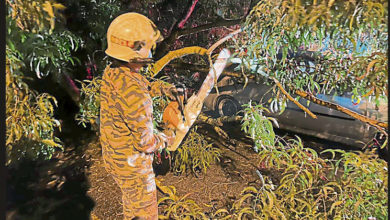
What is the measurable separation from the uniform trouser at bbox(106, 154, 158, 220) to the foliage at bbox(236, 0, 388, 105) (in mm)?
623

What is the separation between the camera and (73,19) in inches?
44.3

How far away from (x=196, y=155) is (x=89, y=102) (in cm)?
57

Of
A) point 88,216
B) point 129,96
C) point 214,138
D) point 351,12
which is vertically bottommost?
point 88,216

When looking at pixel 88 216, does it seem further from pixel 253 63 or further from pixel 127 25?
pixel 253 63

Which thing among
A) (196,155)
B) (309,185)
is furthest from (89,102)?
(309,185)

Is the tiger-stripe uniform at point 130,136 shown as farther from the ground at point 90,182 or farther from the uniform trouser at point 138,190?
the ground at point 90,182

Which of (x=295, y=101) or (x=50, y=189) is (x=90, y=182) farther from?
(x=295, y=101)

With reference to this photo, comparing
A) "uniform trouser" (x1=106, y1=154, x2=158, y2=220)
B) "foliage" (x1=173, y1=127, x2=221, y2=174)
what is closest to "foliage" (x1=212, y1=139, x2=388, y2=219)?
"foliage" (x1=173, y1=127, x2=221, y2=174)

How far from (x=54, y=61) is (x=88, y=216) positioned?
26.0 inches

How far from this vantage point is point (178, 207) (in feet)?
3.86

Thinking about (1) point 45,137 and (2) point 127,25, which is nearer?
(2) point 127,25

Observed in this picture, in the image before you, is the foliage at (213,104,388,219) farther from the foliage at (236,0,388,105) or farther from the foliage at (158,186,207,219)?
the foliage at (236,0,388,105)

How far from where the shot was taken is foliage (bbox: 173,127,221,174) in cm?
130

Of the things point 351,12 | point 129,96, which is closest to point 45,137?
point 129,96
